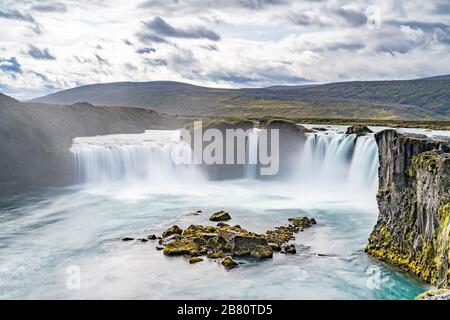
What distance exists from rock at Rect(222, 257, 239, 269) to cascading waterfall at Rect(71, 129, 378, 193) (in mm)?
22778

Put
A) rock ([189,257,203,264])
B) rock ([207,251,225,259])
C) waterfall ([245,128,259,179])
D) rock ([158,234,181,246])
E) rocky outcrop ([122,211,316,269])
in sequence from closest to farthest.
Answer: rock ([189,257,203,264])
rock ([207,251,225,259])
rocky outcrop ([122,211,316,269])
rock ([158,234,181,246])
waterfall ([245,128,259,179])

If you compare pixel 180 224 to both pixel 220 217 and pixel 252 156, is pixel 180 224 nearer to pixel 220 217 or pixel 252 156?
pixel 220 217

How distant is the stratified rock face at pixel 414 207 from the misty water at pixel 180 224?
100 centimetres

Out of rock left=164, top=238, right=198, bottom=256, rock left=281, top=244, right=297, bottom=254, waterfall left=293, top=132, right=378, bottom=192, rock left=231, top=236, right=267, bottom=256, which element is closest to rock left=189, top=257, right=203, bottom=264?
rock left=164, top=238, right=198, bottom=256

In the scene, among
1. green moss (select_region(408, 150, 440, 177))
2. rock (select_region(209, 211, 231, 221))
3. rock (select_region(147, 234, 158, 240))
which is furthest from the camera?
rock (select_region(209, 211, 231, 221))

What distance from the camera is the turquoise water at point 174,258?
20.0 metres

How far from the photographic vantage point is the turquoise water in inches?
789

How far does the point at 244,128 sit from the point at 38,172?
81.2 feet

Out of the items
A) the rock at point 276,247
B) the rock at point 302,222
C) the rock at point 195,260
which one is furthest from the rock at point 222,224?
the rock at point 195,260

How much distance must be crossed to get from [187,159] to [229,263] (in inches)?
1309

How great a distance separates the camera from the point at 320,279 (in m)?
21.0

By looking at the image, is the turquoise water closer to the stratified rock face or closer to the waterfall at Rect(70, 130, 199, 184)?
the stratified rock face

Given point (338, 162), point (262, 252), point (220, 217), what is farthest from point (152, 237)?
point (338, 162)
